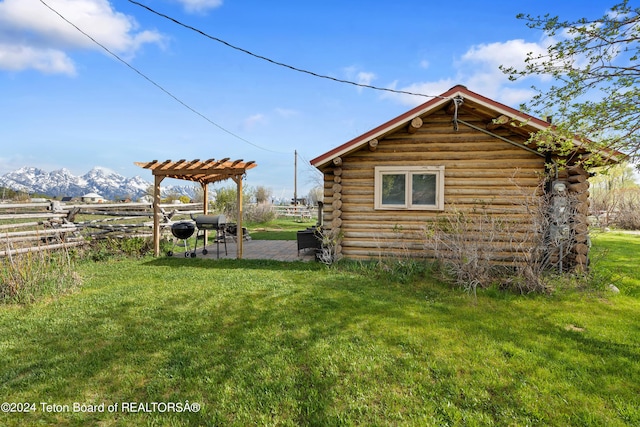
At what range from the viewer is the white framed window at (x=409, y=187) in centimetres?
862

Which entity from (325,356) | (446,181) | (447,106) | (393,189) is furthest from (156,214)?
(447,106)

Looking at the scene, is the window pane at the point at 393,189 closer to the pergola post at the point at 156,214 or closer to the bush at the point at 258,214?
the pergola post at the point at 156,214

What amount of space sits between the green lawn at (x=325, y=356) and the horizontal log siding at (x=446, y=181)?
2.39 meters

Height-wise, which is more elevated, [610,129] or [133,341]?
[610,129]

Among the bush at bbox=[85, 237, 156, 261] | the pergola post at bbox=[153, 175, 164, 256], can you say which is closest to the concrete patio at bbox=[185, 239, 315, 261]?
the pergola post at bbox=[153, 175, 164, 256]

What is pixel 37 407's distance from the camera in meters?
3.04

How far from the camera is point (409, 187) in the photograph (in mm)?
8789

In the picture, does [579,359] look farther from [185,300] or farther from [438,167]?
[185,300]

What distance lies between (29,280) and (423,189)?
9033 millimetres

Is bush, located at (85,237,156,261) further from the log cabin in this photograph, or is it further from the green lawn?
the log cabin

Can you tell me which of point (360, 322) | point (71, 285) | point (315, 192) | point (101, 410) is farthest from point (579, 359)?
point (315, 192)

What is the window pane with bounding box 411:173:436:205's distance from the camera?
8.74 m

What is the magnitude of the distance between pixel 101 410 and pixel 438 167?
8.24 m

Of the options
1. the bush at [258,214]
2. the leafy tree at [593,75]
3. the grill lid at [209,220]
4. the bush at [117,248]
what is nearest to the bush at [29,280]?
the bush at [117,248]
